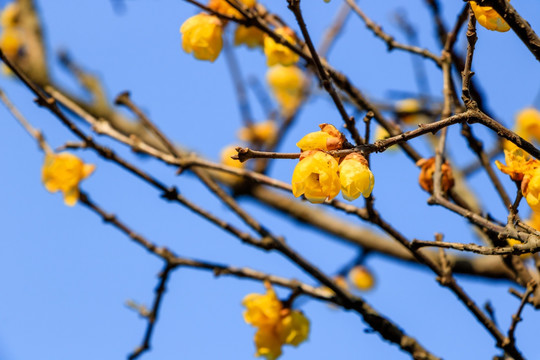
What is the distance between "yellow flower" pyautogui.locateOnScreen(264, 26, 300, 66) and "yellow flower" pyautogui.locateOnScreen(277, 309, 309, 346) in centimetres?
84

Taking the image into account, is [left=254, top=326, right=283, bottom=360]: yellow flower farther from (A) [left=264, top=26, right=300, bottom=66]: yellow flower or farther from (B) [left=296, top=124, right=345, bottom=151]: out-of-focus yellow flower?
(B) [left=296, top=124, right=345, bottom=151]: out-of-focus yellow flower

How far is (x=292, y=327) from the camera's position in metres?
2.12

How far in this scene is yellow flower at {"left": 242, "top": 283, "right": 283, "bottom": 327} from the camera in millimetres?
2100

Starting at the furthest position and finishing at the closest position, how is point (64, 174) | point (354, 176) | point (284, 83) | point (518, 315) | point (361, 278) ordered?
point (284, 83)
point (361, 278)
point (64, 174)
point (518, 315)
point (354, 176)

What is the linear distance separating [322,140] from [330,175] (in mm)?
91

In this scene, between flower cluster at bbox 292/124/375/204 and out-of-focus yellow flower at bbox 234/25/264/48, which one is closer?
flower cluster at bbox 292/124/375/204

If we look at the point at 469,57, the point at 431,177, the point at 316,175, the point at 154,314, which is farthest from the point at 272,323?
the point at 469,57

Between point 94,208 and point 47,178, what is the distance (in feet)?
0.80

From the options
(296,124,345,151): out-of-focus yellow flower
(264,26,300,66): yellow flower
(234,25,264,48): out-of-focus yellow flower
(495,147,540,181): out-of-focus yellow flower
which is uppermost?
(234,25,264,48): out-of-focus yellow flower

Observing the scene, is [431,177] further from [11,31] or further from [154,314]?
[11,31]

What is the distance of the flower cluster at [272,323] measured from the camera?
2.10 m

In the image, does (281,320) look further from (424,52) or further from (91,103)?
(91,103)

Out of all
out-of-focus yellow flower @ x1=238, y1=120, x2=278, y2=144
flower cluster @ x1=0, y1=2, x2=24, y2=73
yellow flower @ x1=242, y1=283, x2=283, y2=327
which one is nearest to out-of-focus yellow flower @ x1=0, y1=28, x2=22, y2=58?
flower cluster @ x1=0, y1=2, x2=24, y2=73

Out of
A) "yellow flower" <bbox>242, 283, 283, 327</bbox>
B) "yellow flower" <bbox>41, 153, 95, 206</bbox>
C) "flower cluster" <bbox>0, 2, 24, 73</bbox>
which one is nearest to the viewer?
"yellow flower" <bbox>242, 283, 283, 327</bbox>
